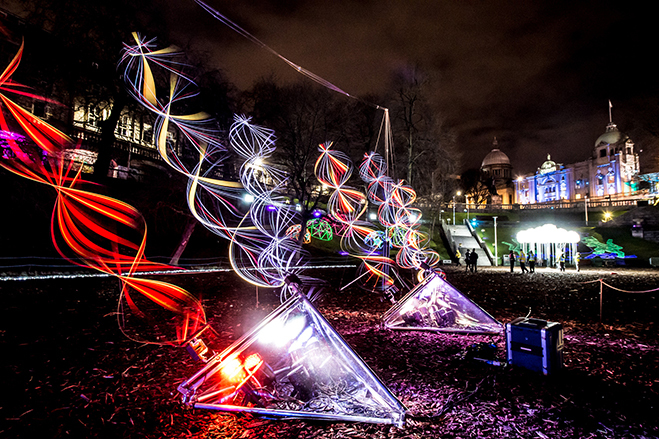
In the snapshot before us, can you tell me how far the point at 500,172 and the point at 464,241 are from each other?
114 metres

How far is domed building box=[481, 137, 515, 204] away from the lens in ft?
403

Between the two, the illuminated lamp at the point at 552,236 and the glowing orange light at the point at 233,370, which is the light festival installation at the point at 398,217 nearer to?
the illuminated lamp at the point at 552,236

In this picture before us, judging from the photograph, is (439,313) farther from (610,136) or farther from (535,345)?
(610,136)

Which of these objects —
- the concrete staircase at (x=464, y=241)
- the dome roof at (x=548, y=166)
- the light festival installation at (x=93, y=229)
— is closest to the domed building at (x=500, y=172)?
the dome roof at (x=548, y=166)

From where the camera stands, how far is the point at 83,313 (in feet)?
32.4

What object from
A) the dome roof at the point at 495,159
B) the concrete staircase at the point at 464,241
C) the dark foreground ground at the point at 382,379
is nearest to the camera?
the dark foreground ground at the point at 382,379

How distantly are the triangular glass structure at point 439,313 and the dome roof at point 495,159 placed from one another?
146504 millimetres

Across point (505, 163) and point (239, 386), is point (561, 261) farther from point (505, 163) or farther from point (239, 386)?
point (505, 163)

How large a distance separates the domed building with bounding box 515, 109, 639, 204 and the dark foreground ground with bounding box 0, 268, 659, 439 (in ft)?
277

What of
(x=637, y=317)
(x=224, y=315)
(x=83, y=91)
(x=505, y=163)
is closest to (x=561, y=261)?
(x=637, y=317)

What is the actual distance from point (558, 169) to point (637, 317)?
11125cm

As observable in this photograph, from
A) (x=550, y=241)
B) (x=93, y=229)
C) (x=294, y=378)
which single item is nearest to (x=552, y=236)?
(x=550, y=241)

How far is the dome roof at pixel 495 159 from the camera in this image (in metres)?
137

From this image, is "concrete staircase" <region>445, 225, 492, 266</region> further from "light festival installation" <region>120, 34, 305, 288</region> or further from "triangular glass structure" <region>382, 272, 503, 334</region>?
"triangular glass structure" <region>382, 272, 503, 334</region>
